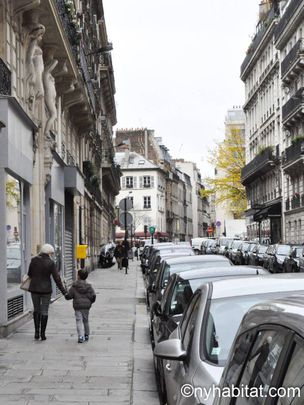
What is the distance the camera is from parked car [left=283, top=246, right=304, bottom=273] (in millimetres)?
27133

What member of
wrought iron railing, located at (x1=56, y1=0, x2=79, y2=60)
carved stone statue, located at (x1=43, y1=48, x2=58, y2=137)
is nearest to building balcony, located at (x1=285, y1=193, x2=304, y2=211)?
wrought iron railing, located at (x1=56, y1=0, x2=79, y2=60)

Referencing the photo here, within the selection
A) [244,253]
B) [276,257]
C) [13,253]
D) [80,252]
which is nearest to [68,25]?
[80,252]

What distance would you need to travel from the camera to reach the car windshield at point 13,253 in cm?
1366

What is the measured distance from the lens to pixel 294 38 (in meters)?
55.3

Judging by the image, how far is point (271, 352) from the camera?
2.68 m

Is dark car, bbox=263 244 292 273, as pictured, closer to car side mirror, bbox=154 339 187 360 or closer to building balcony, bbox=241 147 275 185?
car side mirror, bbox=154 339 187 360

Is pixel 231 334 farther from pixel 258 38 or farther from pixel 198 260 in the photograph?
pixel 258 38

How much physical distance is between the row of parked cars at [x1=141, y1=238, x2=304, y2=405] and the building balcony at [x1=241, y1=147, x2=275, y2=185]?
5462 centimetres

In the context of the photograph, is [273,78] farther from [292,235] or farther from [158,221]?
[158,221]

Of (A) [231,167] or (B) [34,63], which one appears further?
(A) [231,167]

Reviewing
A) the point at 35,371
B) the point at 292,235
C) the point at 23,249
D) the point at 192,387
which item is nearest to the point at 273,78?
the point at 292,235

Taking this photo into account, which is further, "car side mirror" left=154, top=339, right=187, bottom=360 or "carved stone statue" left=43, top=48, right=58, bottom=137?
"carved stone statue" left=43, top=48, right=58, bottom=137

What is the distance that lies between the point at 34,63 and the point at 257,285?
42.6ft

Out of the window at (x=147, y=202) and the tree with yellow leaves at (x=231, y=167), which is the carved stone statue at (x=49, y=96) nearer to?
the tree with yellow leaves at (x=231, y=167)
